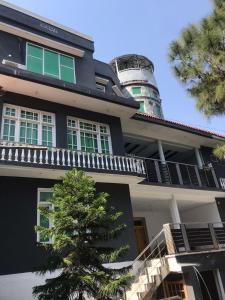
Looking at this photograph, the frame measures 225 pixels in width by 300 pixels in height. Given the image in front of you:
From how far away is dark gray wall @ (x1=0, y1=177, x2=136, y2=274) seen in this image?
8.48 m

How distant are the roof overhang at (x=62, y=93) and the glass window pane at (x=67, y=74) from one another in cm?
181

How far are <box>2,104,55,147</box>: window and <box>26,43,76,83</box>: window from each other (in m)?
2.38

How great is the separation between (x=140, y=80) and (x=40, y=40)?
17118 millimetres

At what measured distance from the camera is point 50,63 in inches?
518

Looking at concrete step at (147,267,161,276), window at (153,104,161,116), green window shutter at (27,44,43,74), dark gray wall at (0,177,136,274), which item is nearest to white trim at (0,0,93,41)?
green window shutter at (27,44,43,74)

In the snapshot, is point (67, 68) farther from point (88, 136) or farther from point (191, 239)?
point (191, 239)

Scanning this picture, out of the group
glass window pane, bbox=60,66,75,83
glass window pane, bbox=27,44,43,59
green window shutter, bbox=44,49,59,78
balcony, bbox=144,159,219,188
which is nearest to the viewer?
glass window pane, bbox=27,44,43,59

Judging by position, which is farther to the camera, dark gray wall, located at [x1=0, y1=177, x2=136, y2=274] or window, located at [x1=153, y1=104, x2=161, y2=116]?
window, located at [x1=153, y1=104, x2=161, y2=116]

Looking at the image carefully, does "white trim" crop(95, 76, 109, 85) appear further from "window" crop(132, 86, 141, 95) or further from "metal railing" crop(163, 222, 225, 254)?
"window" crop(132, 86, 141, 95)

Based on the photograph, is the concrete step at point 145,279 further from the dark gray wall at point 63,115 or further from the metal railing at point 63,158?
the dark gray wall at point 63,115

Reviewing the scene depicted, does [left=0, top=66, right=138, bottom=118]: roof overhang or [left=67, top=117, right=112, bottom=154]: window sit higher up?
[left=0, top=66, right=138, bottom=118]: roof overhang

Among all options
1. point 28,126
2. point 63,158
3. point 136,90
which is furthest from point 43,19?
point 136,90

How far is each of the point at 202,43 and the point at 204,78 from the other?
49.4 inches

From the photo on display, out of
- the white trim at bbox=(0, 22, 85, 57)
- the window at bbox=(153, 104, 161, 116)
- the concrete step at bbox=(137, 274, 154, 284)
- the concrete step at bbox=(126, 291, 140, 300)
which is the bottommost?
the concrete step at bbox=(126, 291, 140, 300)
